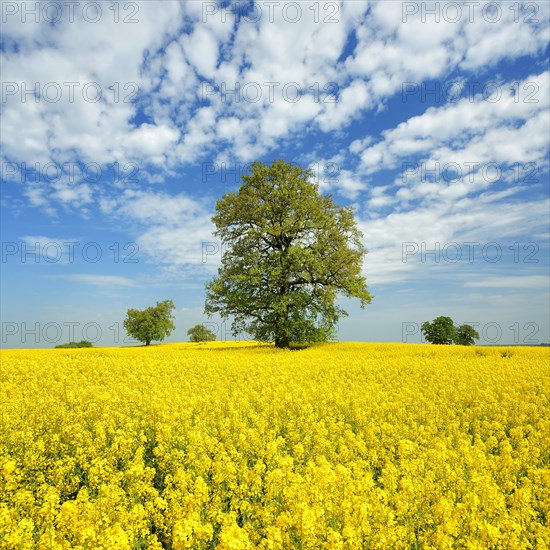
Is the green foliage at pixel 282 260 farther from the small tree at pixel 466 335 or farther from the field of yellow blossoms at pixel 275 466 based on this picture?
the small tree at pixel 466 335

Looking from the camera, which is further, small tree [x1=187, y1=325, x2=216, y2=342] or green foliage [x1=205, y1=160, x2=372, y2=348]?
small tree [x1=187, y1=325, x2=216, y2=342]

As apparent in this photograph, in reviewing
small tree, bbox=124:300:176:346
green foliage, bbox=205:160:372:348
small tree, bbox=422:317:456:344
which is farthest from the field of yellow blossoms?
small tree, bbox=422:317:456:344

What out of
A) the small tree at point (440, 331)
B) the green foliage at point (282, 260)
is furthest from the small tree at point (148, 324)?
the small tree at point (440, 331)

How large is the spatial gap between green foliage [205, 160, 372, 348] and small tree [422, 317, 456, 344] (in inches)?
1922

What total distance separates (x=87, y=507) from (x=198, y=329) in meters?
76.3

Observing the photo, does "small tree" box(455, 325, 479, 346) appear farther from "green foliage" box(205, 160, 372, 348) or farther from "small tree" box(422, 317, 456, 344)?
"green foliage" box(205, 160, 372, 348)

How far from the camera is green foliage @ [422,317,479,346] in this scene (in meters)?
70.1

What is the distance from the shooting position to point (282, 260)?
27.5 meters

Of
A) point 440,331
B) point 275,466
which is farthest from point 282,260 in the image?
point 440,331

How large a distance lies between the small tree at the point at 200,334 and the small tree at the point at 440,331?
141 ft

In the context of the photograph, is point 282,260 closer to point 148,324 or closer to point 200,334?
point 148,324

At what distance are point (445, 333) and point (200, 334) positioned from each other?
1881 inches

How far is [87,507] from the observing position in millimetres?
3914

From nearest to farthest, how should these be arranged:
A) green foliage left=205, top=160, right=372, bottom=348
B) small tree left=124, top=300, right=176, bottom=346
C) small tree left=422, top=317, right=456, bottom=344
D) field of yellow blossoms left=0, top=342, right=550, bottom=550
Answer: field of yellow blossoms left=0, top=342, right=550, bottom=550
green foliage left=205, top=160, right=372, bottom=348
small tree left=124, top=300, right=176, bottom=346
small tree left=422, top=317, right=456, bottom=344
